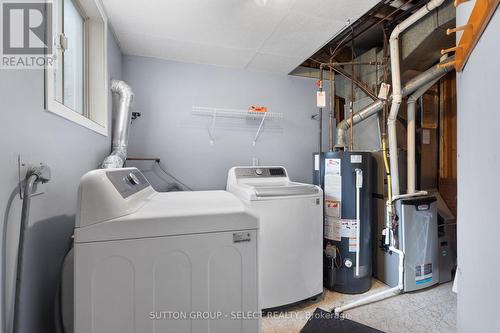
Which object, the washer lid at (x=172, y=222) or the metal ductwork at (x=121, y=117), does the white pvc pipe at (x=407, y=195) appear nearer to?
the washer lid at (x=172, y=222)

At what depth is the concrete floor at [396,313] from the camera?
1.53 meters

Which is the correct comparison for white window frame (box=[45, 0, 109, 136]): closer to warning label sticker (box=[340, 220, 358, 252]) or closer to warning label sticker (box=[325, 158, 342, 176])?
A: warning label sticker (box=[325, 158, 342, 176])

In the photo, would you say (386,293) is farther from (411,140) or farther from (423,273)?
(411,140)

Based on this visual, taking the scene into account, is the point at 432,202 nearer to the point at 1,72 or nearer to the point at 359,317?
the point at 359,317

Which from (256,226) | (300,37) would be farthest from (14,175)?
(300,37)

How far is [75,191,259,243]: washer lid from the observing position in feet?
2.50

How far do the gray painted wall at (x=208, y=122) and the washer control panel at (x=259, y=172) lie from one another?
0.33m

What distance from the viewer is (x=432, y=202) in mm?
2031

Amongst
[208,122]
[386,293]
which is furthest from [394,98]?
[208,122]

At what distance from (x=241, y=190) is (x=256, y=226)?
34.3 inches

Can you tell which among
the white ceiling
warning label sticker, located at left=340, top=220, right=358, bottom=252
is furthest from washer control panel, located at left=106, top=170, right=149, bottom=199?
warning label sticker, located at left=340, top=220, right=358, bottom=252

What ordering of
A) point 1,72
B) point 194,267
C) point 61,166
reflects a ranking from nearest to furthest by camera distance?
point 1,72 < point 194,267 < point 61,166

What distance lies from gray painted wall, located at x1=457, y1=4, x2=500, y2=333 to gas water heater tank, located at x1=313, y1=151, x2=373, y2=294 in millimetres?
988

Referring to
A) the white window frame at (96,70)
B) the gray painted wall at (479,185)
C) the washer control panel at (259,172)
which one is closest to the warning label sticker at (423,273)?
the gray painted wall at (479,185)
